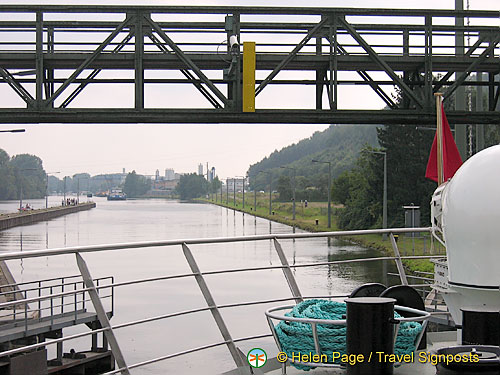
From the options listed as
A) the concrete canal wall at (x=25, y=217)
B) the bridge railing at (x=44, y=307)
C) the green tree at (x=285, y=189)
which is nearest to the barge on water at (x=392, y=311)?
the bridge railing at (x=44, y=307)

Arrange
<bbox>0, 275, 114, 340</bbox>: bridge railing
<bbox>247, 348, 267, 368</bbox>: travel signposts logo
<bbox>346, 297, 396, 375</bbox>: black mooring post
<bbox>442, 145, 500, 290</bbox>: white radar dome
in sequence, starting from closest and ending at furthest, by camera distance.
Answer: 1. <bbox>346, 297, 396, 375</bbox>: black mooring post
2. <bbox>247, 348, 267, 368</bbox>: travel signposts logo
3. <bbox>442, 145, 500, 290</bbox>: white radar dome
4. <bbox>0, 275, 114, 340</bbox>: bridge railing

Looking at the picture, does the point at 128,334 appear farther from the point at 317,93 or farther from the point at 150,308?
the point at 317,93

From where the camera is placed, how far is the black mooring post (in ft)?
16.9

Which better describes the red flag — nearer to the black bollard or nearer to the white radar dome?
the white radar dome

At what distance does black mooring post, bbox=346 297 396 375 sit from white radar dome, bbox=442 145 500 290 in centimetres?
179

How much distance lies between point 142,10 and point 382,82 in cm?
689

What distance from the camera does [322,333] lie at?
18.0ft

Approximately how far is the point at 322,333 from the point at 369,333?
0.44 metres

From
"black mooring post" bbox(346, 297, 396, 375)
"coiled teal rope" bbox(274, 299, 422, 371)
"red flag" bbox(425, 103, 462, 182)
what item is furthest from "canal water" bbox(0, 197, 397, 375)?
"black mooring post" bbox(346, 297, 396, 375)

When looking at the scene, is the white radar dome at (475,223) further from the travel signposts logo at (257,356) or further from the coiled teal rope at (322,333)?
the travel signposts logo at (257,356)

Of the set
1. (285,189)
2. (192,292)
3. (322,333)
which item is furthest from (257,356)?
(285,189)

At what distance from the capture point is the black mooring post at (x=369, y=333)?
5156mm

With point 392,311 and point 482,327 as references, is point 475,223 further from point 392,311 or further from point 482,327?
point 392,311

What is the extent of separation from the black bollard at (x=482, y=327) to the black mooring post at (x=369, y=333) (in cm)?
52
